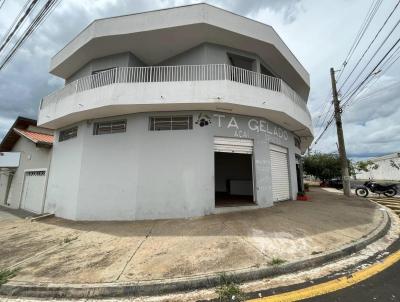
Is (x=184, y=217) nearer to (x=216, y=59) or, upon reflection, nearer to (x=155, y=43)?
(x=216, y=59)

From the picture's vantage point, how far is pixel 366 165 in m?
48.7

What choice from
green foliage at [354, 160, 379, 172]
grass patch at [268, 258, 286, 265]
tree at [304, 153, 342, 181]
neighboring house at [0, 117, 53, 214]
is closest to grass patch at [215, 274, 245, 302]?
grass patch at [268, 258, 286, 265]

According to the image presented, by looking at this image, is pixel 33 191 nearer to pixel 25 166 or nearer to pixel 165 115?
pixel 25 166

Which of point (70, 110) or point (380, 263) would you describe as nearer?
point (380, 263)

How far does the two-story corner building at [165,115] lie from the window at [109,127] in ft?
0.15

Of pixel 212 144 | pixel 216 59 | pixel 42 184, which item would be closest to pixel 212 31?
pixel 216 59

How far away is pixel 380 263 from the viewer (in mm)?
4016

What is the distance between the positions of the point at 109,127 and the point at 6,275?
612cm

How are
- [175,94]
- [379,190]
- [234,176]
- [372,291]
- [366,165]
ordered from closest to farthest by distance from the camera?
[372,291]
[175,94]
[379,190]
[234,176]
[366,165]

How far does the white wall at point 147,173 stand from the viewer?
8078 millimetres

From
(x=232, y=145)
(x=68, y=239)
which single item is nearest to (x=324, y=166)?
(x=232, y=145)

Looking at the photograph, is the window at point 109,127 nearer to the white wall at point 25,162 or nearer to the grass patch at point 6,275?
the white wall at point 25,162


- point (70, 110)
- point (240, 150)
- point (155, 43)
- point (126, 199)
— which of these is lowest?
point (126, 199)

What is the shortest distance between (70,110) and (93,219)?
4.53 m
